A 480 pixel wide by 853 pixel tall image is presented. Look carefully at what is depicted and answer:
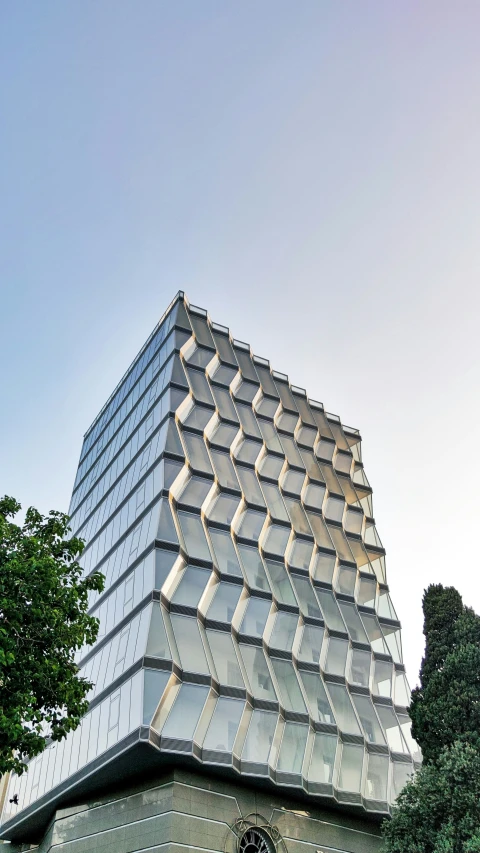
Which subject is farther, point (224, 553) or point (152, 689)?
point (224, 553)

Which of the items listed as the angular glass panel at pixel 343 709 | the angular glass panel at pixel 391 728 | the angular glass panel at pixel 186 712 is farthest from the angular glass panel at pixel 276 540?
the angular glass panel at pixel 186 712

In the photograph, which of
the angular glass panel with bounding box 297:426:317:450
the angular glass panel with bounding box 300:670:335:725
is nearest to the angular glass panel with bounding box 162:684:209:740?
the angular glass panel with bounding box 300:670:335:725

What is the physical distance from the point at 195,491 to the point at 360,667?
12.3m

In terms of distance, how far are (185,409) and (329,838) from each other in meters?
20.2

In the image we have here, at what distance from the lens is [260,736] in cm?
2691

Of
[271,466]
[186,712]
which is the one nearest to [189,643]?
[186,712]

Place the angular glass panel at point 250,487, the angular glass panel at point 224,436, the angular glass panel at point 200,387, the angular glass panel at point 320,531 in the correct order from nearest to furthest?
the angular glass panel at point 250,487 → the angular glass panel at point 224,436 → the angular glass panel at point 200,387 → the angular glass panel at point 320,531

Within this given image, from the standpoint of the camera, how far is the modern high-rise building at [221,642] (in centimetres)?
2508

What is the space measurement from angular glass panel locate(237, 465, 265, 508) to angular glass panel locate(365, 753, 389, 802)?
12.9 metres

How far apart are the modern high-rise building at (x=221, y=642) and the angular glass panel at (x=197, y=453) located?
13cm

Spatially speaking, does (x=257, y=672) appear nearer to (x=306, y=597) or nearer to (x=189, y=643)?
(x=189, y=643)

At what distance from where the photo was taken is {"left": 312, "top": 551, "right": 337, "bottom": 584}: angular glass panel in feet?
120

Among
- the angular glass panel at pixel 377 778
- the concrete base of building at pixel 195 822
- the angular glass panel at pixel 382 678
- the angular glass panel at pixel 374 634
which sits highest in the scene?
the angular glass panel at pixel 374 634

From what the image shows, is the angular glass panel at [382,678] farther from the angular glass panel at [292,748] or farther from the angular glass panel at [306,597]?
the angular glass panel at [292,748]
